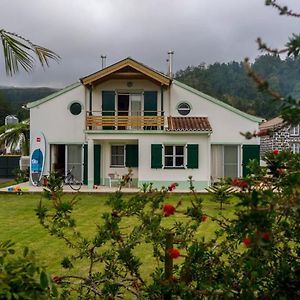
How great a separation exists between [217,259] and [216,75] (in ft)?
262

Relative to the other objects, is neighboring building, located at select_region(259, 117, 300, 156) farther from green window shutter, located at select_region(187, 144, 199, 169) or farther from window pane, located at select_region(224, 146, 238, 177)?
window pane, located at select_region(224, 146, 238, 177)

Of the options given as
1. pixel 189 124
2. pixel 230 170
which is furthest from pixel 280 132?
pixel 230 170

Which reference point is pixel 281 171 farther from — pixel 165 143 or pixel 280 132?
pixel 165 143

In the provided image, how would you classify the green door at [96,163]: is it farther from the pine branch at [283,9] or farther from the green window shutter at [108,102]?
the pine branch at [283,9]

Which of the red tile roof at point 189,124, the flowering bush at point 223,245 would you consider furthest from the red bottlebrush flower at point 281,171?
the red tile roof at point 189,124

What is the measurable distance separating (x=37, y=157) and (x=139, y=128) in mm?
4733

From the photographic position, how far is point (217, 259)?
3.15 m

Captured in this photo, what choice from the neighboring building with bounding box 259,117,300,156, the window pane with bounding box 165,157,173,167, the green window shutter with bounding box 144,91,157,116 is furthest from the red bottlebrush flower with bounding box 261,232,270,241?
the green window shutter with bounding box 144,91,157,116

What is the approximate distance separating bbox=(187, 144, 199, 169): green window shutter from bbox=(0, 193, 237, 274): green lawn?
11.3ft

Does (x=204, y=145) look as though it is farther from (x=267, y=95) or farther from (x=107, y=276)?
(x=267, y=95)

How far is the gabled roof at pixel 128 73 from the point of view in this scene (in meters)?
20.1

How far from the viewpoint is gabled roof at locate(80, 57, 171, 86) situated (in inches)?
793

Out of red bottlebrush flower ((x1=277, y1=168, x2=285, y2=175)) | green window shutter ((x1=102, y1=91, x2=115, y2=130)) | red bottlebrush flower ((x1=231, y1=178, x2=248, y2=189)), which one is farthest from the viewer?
green window shutter ((x1=102, y1=91, x2=115, y2=130))

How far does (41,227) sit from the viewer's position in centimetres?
1090
